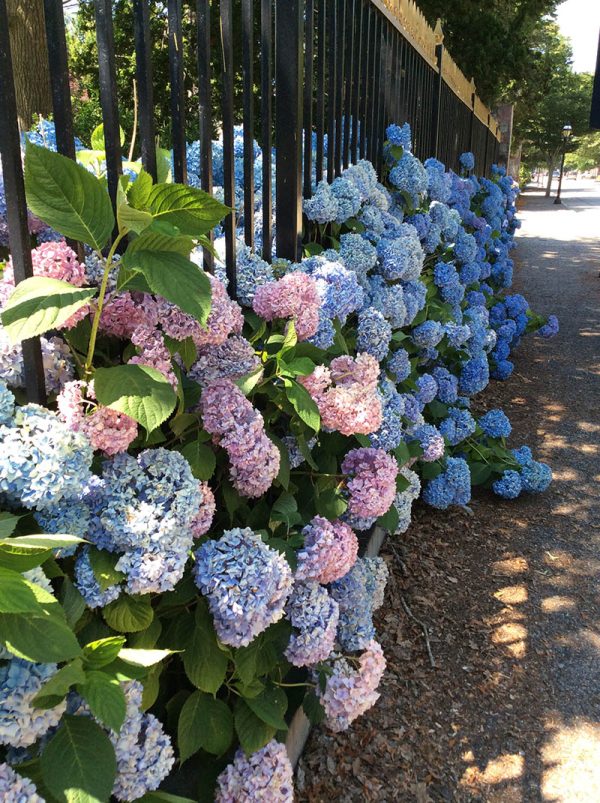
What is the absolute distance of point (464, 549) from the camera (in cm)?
351

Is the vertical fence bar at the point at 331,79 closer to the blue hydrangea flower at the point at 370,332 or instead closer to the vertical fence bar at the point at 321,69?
the vertical fence bar at the point at 321,69

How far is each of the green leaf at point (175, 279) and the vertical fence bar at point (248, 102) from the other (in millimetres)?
1003

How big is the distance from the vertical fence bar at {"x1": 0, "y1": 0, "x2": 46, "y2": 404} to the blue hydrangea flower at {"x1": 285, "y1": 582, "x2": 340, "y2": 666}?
33.0 inches

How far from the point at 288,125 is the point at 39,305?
155 centimetres

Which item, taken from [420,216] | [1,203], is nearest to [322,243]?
[420,216]

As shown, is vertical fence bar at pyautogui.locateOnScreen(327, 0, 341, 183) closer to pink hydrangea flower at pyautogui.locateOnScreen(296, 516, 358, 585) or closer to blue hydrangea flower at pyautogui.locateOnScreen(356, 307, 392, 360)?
blue hydrangea flower at pyautogui.locateOnScreen(356, 307, 392, 360)

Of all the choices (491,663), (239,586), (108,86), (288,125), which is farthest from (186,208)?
(491,663)

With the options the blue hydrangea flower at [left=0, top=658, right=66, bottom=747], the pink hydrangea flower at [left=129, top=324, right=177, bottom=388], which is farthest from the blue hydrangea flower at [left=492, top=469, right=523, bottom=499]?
the blue hydrangea flower at [left=0, top=658, right=66, bottom=747]

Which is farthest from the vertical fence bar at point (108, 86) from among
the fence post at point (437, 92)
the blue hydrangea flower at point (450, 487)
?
the fence post at point (437, 92)

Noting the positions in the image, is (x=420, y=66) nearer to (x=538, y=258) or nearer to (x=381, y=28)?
(x=381, y=28)

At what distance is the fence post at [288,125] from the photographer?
8.09 feet

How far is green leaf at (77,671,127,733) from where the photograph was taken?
1.18 meters

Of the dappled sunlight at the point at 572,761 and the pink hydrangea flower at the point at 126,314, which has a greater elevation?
the pink hydrangea flower at the point at 126,314

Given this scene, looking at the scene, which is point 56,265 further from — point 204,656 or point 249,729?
point 249,729
